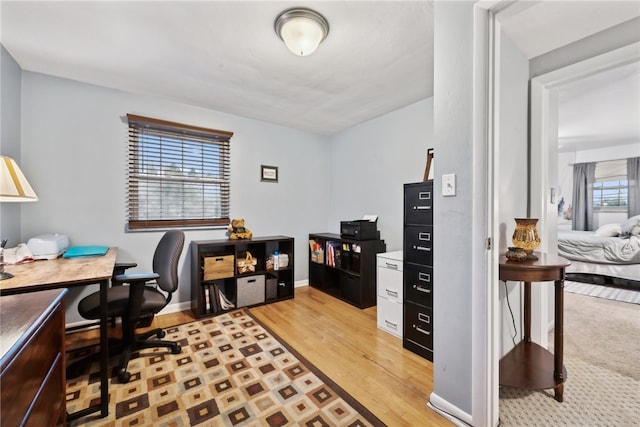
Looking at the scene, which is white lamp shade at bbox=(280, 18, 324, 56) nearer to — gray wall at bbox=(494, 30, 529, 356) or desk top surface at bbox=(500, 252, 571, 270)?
gray wall at bbox=(494, 30, 529, 356)

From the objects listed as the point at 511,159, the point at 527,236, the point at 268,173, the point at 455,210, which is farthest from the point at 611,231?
the point at 268,173

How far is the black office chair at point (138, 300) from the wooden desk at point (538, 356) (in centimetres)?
225

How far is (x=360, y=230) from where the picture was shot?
3207 mm

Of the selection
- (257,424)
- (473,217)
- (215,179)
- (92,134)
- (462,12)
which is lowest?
(257,424)

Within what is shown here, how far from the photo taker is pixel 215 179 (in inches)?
130

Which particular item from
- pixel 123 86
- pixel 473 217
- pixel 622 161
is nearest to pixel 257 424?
pixel 473 217

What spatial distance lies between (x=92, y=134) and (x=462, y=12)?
10.6 ft

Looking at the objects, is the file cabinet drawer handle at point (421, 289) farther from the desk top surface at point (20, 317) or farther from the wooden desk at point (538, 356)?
the desk top surface at point (20, 317)

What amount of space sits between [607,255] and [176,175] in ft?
20.4

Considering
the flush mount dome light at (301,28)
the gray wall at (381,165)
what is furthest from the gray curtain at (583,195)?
the flush mount dome light at (301,28)

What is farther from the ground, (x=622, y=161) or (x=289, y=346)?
(x=622, y=161)

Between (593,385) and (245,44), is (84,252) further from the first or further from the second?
(593,385)

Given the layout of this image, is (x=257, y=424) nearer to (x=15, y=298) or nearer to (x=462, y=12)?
(x=15, y=298)

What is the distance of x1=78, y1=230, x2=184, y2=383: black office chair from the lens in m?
1.81
